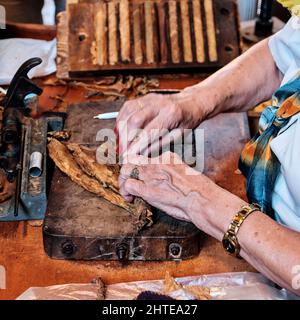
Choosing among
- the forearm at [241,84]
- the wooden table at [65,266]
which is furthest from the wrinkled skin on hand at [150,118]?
the wooden table at [65,266]

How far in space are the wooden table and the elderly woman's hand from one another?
15cm

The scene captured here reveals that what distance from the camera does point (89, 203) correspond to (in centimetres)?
154

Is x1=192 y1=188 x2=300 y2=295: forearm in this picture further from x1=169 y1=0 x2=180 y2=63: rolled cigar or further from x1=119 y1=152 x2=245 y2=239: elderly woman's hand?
x1=169 y1=0 x2=180 y2=63: rolled cigar

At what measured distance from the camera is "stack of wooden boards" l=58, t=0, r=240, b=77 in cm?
215

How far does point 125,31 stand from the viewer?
2.17 meters

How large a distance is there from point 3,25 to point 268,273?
1.52 meters

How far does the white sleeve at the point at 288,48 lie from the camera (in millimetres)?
1577

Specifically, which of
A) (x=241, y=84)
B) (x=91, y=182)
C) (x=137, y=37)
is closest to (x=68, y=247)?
(x=91, y=182)

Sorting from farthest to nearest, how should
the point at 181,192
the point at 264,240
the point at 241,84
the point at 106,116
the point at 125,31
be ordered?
1. the point at 125,31
2. the point at 106,116
3. the point at 241,84
4. the point at 181,192
5. the point at 264,240

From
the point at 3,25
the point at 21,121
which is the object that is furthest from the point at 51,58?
the point at 21,121

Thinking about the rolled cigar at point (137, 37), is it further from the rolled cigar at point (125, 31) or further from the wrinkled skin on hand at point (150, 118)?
the wrinkled skin on hand at point (150, 118)

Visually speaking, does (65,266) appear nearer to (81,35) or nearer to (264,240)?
(264,240)

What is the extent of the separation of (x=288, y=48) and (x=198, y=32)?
24.4 inches

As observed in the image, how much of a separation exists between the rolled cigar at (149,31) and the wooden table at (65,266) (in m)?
0.84
